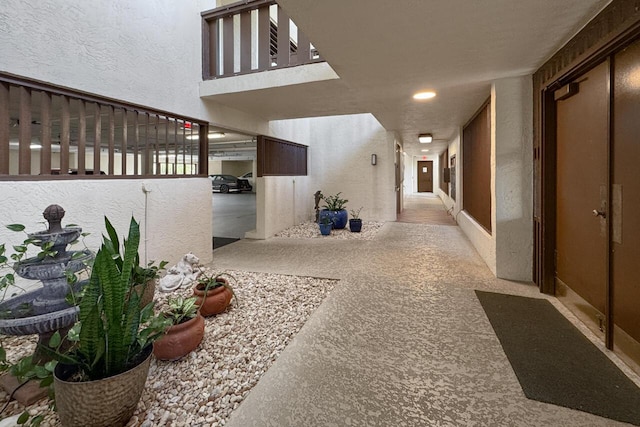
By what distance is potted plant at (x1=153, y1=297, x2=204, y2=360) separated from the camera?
1.81 m

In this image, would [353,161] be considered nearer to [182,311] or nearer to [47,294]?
[182,311]

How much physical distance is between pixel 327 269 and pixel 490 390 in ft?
7.56

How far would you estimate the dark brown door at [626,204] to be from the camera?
5.65 feet

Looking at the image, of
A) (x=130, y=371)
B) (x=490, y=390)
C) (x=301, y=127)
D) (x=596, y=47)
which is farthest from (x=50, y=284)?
(x=301, y=127)

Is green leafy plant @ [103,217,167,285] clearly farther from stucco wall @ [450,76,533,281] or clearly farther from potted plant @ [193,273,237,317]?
stucco wall @ [450,76,533,281]

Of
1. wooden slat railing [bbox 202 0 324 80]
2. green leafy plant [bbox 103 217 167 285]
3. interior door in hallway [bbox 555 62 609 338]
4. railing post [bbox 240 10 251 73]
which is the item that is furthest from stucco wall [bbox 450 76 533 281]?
green leafy plant [bbox 103 217 167 285]

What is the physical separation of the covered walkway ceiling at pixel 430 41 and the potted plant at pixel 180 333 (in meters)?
2.06

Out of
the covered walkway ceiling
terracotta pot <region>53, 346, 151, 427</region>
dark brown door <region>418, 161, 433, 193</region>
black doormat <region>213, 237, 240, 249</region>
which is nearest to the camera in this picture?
terracotta pot <region>53, 346, 151, 427</region>

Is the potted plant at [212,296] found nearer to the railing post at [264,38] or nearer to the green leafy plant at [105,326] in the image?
the green leafy plant at [105,326]

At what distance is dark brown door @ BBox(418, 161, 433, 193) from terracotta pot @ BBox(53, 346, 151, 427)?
1810 centimetres

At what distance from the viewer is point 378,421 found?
1388mm

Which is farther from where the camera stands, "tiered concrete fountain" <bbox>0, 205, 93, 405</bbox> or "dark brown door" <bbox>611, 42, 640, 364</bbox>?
"dark brown door" <bbox>611, 42, 640, 364</bbox>

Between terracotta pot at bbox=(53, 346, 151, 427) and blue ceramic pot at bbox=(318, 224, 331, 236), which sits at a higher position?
blue ceramic pot at bbox=(318, 224, 331, 236)

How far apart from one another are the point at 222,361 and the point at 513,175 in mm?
3257
